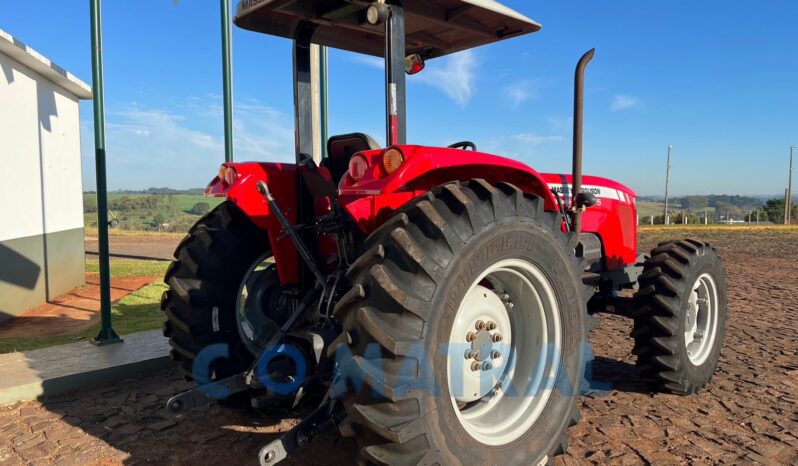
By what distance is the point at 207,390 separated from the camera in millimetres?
2658

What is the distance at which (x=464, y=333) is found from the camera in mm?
2496

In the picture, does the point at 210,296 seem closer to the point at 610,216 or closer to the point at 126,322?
the point at 610,216

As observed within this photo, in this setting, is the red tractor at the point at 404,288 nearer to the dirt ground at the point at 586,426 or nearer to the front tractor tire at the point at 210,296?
the front tractor tire at the point at 210,296

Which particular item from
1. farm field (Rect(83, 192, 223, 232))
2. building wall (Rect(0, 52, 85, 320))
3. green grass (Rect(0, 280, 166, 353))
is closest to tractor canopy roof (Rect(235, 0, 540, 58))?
green grass (Rect(0, 280, 166, 353))

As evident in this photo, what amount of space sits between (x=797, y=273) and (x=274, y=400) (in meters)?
11.0

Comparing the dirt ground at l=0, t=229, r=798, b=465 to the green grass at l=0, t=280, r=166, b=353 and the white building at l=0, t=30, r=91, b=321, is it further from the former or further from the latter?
the white building at l=0, t=30, r=91, b=321

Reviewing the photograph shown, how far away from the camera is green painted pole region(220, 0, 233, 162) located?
5.58m

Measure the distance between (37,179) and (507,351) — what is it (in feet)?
23.8

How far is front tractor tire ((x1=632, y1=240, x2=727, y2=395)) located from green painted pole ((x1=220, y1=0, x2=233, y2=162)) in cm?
408

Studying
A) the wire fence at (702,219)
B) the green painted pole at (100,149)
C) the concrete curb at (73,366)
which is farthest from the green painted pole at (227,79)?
the wire fence at (702,219)

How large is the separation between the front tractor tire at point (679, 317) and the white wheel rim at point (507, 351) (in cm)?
134

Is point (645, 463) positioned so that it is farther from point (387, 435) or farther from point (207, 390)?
point (207, 390)

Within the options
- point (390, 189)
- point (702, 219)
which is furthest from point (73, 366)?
point (702, 219)

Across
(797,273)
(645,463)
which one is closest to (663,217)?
(797,273)
